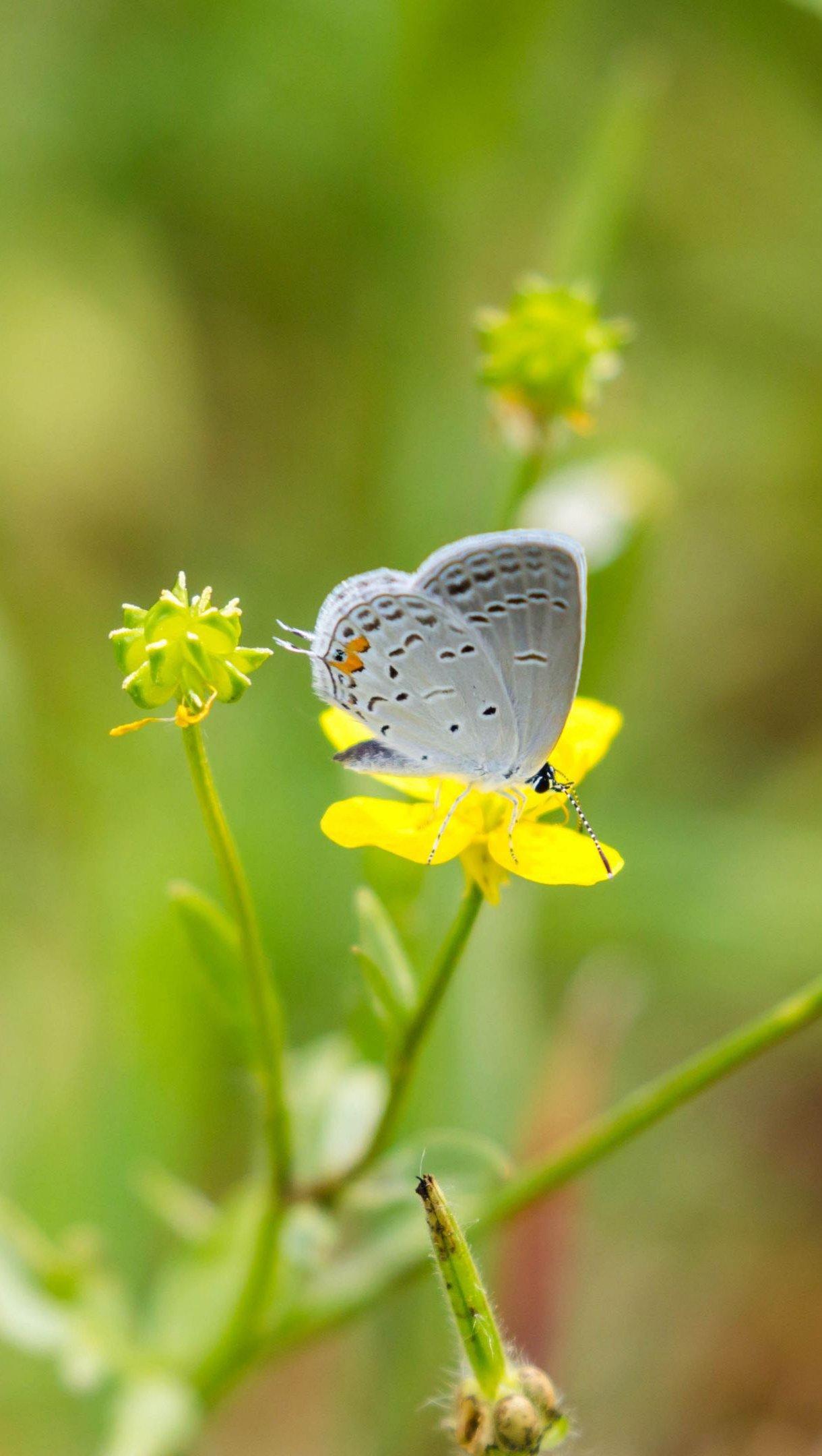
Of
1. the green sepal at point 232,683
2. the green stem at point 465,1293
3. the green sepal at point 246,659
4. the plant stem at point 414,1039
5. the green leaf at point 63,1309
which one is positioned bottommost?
the green stem at point 465,1293

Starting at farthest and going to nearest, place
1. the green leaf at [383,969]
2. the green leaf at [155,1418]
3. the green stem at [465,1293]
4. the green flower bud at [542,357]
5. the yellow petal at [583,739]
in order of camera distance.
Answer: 1. the green flower bud at [542,357]
2. the green leaf at [155,1418]
3. the yellow petal at [583,739]
4. the green leaf at [383,969]
5. the green stem at [465,1293]

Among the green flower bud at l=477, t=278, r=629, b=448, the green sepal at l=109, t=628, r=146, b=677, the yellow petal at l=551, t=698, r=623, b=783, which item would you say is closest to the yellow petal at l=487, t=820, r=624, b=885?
the yellow petal at l=551, t=698, r=623, b=783

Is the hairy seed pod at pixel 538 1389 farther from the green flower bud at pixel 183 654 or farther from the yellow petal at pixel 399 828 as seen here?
the green flower bud at pixel 183 654

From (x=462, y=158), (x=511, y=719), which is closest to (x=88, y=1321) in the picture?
(x=511, y=719)

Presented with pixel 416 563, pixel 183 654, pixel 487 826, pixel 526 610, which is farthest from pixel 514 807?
pixel 416 563

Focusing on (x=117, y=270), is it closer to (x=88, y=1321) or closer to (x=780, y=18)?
(x=780, y=18)

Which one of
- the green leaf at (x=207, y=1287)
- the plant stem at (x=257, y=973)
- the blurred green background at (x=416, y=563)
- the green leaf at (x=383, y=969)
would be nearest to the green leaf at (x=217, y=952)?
the plant stem at (x=257, y=973)

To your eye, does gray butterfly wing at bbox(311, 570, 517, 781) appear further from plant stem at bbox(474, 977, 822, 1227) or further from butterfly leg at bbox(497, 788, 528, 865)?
plant stem at bbox(474, 977, 822, 1227)
